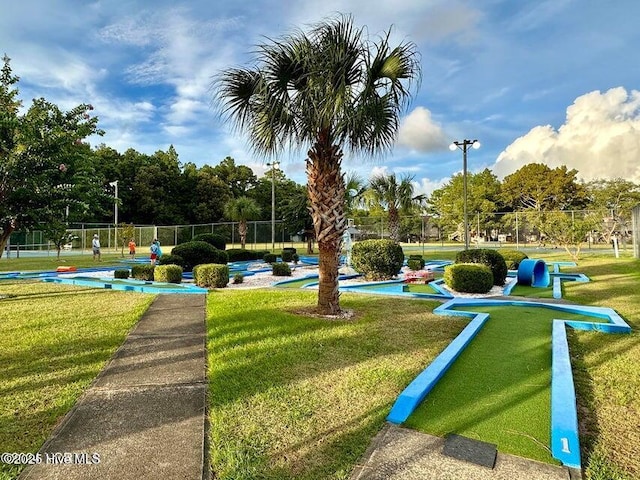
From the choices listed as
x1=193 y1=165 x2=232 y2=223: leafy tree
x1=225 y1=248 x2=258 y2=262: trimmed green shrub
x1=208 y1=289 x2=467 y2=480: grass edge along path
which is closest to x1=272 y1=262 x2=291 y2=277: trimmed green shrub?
x1=225 y1=248 x2=258 y2=262: trimmed green shrub

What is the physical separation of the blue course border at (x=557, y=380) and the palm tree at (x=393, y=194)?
12.1 meters

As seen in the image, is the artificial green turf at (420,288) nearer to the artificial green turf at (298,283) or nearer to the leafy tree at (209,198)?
the artificial green turf at (298,283)

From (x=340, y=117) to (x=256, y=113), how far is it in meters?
1.69

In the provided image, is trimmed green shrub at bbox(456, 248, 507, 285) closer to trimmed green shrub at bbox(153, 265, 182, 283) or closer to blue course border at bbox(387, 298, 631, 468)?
blue course border at bbox(387, 298, 631, 468)

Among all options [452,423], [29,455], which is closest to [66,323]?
[29,455]

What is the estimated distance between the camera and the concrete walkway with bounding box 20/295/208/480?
2.23 metres

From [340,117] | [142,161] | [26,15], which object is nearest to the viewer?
[340,117]

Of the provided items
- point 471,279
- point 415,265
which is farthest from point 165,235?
point 471,279

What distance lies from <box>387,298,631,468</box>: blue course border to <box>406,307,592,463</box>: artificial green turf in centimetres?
7

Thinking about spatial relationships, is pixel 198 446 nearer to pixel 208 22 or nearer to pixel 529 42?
pixel 208 22

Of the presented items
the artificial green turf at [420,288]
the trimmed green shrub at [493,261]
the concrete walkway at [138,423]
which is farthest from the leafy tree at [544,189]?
the concrete walkway at [138,423]

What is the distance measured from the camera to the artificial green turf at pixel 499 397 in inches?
102

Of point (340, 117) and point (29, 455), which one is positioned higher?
point (340, 117)

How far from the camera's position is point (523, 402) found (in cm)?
310
